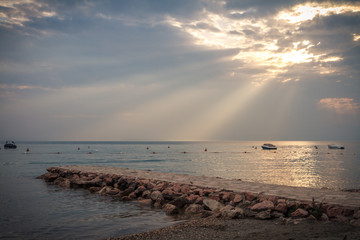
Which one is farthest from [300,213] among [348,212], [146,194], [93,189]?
[93,189]

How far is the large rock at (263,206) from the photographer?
29.5 ft

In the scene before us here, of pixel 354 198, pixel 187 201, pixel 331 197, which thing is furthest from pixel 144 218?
pixel 354 198

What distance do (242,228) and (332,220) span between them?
2705 millimetres

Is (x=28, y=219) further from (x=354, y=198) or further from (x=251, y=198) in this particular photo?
(x=354, y=198)

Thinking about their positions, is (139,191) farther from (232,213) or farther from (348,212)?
(348,212)

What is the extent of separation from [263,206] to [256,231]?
206 cm

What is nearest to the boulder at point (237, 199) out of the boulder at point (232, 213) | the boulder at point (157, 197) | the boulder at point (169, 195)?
the boulder at point (232, 213)

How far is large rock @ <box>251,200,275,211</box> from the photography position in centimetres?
898

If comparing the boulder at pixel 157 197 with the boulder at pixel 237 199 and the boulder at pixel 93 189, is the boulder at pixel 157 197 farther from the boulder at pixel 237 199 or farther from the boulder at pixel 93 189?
the boulder at pixel 93 189

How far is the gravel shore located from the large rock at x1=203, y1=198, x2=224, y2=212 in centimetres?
142

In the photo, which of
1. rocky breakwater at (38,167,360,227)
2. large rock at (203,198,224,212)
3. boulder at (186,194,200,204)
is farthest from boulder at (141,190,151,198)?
large rock at (203,198,224,212)

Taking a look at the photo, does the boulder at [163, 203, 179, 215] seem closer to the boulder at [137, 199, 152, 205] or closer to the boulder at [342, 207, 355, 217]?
the boulder at [137, 199, 152, 205]

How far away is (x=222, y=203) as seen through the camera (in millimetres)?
10562

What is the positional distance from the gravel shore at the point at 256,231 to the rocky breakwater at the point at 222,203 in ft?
1.44
